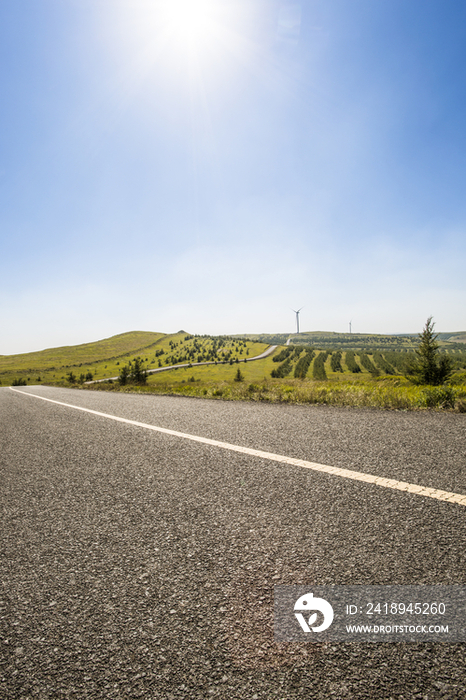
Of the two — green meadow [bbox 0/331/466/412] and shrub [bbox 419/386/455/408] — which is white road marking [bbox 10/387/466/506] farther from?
shrub [bbox 419/386/455/408]

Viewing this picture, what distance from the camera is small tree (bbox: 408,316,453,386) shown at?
23922mm

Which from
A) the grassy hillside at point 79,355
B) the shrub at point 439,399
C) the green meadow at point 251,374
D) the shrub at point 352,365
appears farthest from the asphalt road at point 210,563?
the grassy hillside at point 79,355

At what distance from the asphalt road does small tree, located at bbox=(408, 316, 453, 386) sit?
75.6 ft

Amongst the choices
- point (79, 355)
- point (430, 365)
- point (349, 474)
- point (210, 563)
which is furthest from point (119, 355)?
point (210, 563)

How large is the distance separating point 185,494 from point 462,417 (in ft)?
18.3

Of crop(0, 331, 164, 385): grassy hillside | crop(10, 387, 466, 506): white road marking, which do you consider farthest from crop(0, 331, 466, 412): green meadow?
crop(10, 387, 466, 506): white road marking

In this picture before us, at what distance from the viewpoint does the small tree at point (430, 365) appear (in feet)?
78.5

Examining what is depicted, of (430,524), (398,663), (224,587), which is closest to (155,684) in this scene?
(224,587)

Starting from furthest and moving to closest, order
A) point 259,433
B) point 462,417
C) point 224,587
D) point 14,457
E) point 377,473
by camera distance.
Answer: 1. point 462,417
2. point 259,433
3. point 14,457
4. point 377,473
5. point 224,587

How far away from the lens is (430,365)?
2500cm

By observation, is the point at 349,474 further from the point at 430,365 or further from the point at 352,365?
the point at 352,365

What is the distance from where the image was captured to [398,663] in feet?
4.59

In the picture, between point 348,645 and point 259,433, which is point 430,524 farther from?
point 259,433

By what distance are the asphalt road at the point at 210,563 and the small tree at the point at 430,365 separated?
23.1 m
